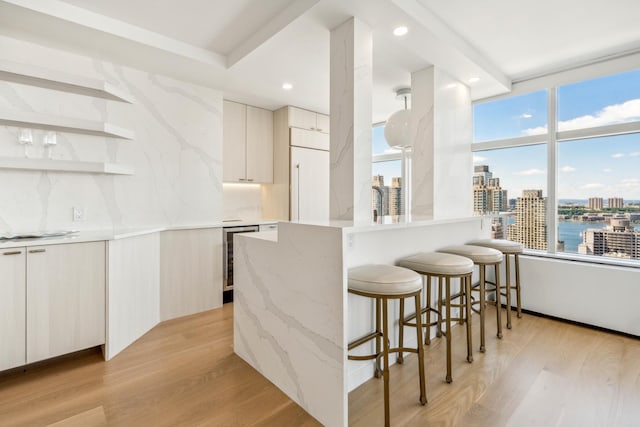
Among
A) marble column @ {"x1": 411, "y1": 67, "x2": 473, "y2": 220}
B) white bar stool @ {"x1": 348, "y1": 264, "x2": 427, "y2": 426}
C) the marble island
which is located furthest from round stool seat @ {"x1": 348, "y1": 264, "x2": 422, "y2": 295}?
marble column @ {"x1": 411, "y1": 67, "x2": 473, "y2": 220}

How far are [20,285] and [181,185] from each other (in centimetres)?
156

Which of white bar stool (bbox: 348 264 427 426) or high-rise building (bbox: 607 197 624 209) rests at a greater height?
high-rise building (bbox: 607 197 624 209)

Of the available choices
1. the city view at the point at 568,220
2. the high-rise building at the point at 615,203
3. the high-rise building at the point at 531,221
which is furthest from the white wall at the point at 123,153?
the high-rise building at the point at 615,203

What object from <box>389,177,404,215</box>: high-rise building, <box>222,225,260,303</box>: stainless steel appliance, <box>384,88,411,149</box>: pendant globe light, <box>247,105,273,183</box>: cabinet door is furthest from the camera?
<box>389,177,404,215</box>: high-rise building

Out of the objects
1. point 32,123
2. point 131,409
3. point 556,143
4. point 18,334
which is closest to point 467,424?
point 131,409

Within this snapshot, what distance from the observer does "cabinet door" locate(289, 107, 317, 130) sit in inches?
159

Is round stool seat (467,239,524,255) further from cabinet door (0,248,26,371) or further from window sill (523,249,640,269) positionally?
cabinet door (0,248,26,371)

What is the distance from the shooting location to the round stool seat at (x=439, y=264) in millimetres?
2008

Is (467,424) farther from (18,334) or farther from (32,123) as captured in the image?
(32,123)

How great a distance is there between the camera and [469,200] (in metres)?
3.58

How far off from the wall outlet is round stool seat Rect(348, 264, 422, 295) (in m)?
2.44

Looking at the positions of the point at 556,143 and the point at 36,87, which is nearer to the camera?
the point at 36,87

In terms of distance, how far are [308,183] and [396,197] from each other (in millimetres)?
1360

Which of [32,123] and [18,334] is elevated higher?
[32,123]
